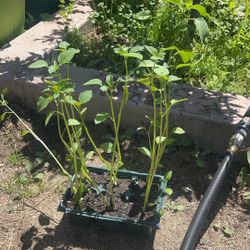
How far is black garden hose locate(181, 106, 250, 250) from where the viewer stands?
2.25 metres

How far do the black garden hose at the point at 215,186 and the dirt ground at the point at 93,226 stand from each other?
166mm

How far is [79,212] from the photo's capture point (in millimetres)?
2389

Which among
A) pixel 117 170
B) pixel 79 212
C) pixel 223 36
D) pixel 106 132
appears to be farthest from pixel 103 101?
pixel 223 36

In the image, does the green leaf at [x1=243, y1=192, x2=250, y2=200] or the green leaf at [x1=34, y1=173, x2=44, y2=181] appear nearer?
the green leaf at [x1=243, y1=192, x2=250, y2=200]

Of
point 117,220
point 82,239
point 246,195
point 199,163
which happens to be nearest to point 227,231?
point 246,195

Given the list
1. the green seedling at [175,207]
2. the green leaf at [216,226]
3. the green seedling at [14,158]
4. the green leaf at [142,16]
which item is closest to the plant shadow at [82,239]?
the green seedling at [175,207]

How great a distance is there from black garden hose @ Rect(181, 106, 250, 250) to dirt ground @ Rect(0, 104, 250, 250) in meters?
0.17

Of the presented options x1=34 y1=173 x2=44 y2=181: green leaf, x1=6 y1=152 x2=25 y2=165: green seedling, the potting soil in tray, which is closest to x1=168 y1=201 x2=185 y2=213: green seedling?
the potting soil in tray

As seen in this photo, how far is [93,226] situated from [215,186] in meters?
0.63

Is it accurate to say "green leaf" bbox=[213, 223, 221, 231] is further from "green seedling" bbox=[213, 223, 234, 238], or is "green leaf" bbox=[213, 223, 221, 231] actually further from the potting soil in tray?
the potting soil in tray

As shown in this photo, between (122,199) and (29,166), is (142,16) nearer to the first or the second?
(29,166)

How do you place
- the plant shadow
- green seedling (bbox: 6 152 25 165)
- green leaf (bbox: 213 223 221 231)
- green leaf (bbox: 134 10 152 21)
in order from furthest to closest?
green leaf (bbox: 134 10 152 21) → green seedling (bbox: 6 152 25 165) → green leaf (bbox: 213 223 221 231) → the plant shadow

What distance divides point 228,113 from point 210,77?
48cm

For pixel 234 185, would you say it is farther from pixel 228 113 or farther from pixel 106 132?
pixel 106 132
